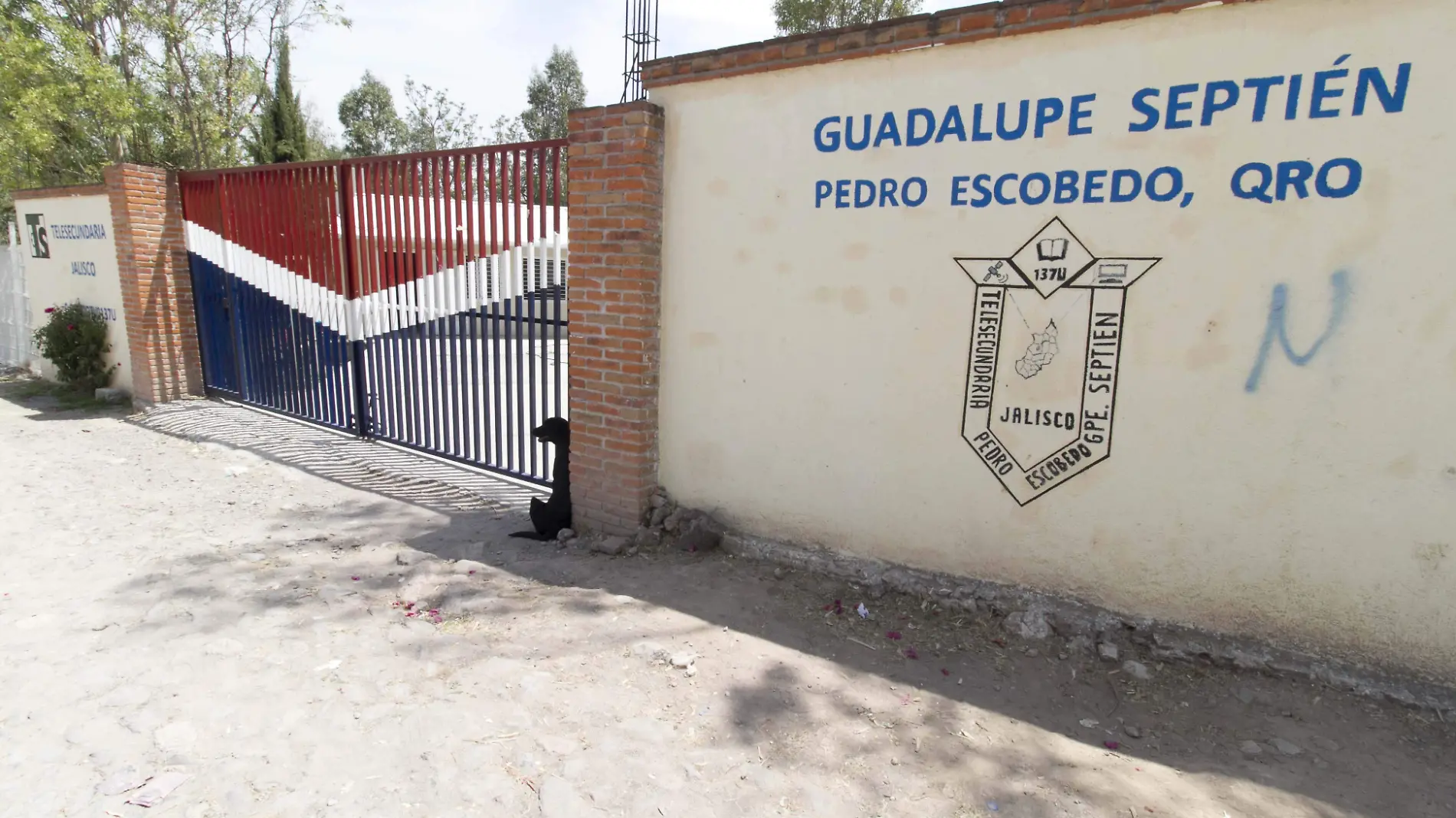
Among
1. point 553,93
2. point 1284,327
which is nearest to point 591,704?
point 1284,327

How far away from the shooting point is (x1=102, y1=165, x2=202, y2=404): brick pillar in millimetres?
7539

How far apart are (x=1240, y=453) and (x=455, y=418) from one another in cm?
507

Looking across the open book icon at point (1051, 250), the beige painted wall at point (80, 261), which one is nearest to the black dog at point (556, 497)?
the open book icon at point (1051, 250)

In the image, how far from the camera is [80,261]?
8.76 m

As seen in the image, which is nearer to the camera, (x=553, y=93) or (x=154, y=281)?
(x=154, y=281)

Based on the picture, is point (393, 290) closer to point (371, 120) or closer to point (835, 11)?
point (835, 11)

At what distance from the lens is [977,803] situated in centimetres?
237

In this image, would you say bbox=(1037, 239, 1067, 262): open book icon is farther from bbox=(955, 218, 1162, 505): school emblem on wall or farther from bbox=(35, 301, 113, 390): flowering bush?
bbox=(35, 301, 113, 390): flowering bush

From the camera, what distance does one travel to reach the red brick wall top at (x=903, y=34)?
2.95m

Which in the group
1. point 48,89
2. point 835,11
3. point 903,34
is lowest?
point 903,34

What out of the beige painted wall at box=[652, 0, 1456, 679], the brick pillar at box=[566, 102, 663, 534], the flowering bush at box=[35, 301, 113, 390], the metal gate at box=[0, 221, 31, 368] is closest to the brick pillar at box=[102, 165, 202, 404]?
the flowering bush at box=[35, 301, 113, 390]

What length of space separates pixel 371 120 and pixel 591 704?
136ft

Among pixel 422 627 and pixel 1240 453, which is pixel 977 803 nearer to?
pixel 1240 453

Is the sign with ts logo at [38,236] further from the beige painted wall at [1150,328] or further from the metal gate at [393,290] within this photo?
the beige painted wall at [1150,328]
